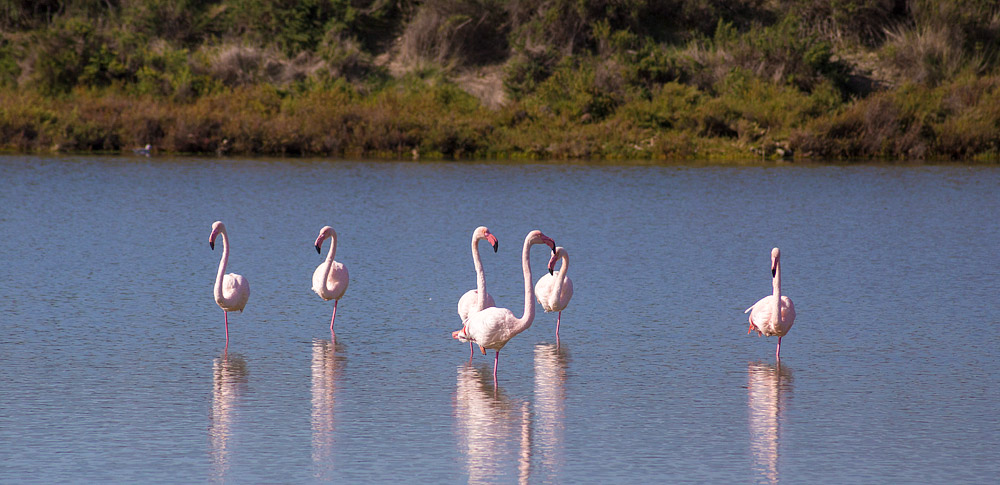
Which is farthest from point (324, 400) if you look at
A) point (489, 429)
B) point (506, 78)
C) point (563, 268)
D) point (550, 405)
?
point (506, 78)

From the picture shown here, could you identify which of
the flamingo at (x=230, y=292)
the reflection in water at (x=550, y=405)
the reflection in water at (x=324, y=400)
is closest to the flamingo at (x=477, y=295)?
the reflection in water at (x=550, y=405)

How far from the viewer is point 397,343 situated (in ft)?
32.4

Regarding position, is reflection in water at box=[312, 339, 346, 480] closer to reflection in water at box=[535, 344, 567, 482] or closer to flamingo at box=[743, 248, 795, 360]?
reflection in water at box=[535, 344, 567, 482]

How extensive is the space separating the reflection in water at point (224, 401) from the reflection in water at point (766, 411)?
312cm

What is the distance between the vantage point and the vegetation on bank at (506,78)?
103 ft

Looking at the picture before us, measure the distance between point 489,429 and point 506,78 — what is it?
28449 mm

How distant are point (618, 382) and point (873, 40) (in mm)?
32540

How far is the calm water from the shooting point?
6820mm

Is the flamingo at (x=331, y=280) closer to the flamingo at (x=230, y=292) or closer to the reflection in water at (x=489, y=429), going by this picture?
the flamingo at (x=230, y=292)

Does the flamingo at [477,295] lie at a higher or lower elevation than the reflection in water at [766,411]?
higher

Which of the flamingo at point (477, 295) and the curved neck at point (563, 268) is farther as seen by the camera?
the curved neck at point (563, 268)

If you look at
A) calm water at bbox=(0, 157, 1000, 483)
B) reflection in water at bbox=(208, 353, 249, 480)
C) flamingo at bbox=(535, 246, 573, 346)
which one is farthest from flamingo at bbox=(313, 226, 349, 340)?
flamingo at bbox=(535, 246, 573, 346)

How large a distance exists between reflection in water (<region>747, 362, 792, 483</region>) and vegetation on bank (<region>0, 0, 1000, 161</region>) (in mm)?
22602

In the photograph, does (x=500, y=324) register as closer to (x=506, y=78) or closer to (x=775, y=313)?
(x=775, y=313)
